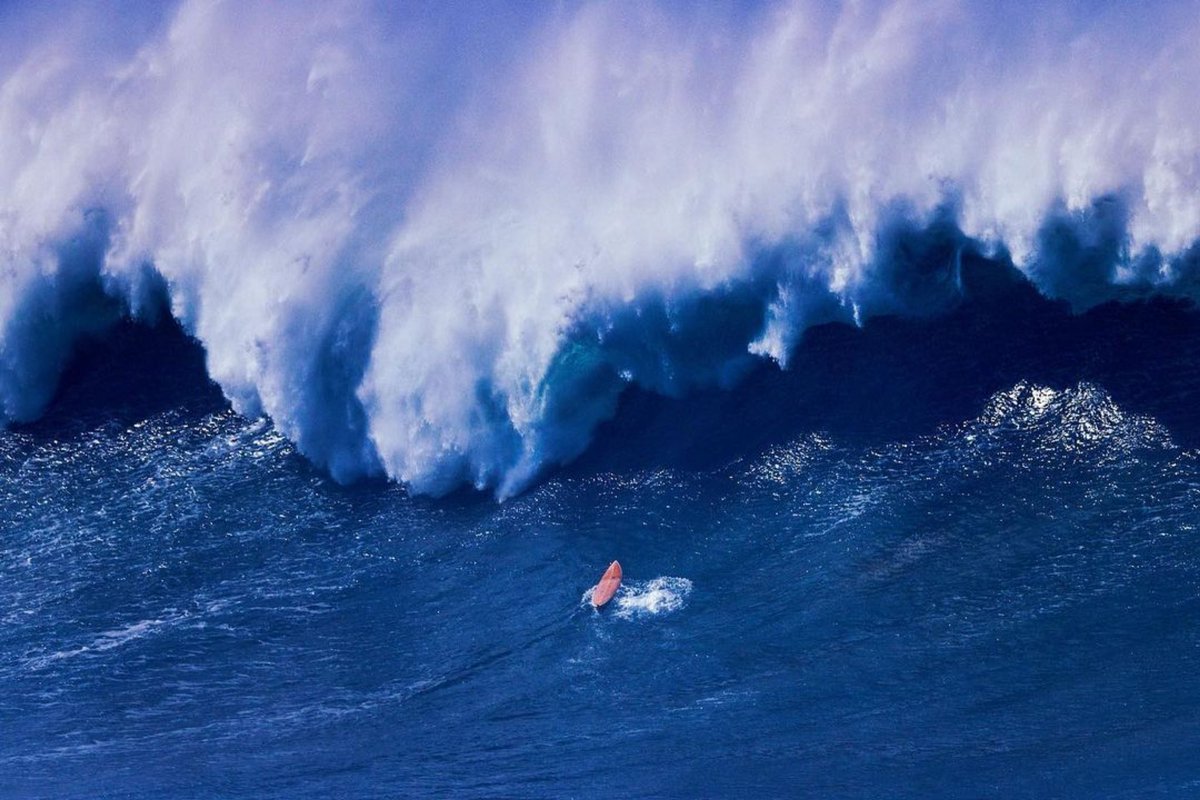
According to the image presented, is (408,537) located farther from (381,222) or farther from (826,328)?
(826,328)

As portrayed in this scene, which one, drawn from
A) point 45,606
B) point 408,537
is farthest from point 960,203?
point 45,606

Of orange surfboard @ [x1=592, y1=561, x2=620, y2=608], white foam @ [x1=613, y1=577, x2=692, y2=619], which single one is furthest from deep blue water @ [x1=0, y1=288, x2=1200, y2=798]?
orange surfboard @ [x1=592, y1=561, x2=620, y2=608]

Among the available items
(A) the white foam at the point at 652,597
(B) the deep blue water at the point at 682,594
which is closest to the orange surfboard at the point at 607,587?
(A) the white foam at the point at 652,597

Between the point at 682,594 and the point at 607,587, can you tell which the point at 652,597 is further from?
the point at 607,587

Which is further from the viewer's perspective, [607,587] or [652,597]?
[607,587]

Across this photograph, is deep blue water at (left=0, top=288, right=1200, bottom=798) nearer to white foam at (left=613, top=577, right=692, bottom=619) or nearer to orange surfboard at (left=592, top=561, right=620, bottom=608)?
white foam at (left=613, top=577, right=692, bottom=619)

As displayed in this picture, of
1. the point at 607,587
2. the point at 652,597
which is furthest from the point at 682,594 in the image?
the point at 607,587
